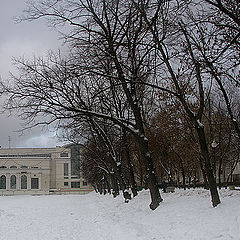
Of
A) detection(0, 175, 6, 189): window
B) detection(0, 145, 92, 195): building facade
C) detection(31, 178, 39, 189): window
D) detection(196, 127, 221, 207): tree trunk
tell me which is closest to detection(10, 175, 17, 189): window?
detection(0, 145, 92, 195): building facade

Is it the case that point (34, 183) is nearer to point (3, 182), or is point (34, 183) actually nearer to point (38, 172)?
point (38, 172)

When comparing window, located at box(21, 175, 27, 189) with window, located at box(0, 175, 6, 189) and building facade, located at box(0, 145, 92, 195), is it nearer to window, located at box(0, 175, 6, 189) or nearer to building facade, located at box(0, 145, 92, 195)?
building facade, located at box(0, 145, 92, 195)

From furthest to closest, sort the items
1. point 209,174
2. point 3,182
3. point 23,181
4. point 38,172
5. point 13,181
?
point 38,172 → point 23,181 → point 13,181 → point 3,182 → point 209,174

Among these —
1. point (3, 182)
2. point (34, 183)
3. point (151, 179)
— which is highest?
point (3, 182)

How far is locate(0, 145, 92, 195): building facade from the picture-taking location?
348 feet

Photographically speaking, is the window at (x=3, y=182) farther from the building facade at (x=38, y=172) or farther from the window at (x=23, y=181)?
the window at (x=23, y=181)

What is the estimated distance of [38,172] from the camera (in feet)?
360

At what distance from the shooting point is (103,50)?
656 inches

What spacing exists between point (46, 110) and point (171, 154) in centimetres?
1963

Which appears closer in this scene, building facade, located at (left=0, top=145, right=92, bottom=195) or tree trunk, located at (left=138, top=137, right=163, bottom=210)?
tree trunk, located at (left=138, top=137, right=163, bottom=210)

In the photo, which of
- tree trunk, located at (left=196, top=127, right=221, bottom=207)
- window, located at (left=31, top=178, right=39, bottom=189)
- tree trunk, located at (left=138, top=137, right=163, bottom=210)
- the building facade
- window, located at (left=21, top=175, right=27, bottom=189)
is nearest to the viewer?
tree trunk, located at (left=196, top=127, right=221, bottom=207)

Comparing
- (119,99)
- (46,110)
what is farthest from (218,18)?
(119,99)

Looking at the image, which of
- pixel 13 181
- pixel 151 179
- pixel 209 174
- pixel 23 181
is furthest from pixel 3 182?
pixel 209 174

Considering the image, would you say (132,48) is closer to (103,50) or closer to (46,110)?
(103,50)
